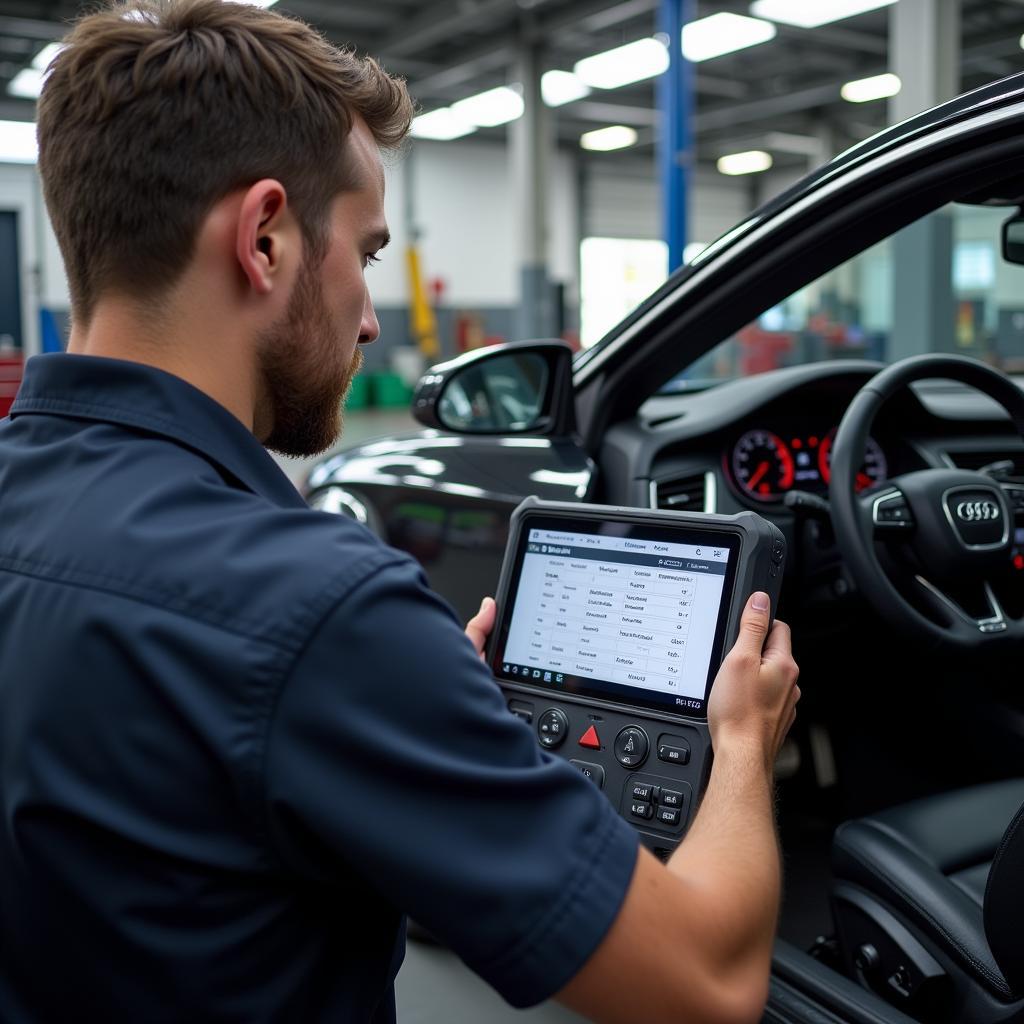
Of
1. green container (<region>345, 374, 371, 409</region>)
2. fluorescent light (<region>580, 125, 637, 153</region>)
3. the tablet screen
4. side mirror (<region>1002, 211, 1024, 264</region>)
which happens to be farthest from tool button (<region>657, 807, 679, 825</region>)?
fluorescent light (<region>580, 125, 637, 153</region>)

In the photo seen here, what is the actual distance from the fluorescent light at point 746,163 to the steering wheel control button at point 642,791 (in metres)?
20.5

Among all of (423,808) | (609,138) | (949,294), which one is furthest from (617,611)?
(609,138)

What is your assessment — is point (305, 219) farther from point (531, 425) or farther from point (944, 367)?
point (944, 367)

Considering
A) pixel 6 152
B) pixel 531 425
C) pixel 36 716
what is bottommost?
pixel 36 716

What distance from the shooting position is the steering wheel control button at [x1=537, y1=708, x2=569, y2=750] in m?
1.33

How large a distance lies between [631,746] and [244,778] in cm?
59

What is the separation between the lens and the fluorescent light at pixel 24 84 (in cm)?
1403

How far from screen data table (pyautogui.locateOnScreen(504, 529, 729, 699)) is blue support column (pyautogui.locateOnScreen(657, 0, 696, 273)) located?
8254mm

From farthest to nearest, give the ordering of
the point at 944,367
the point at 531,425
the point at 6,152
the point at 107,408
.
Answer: the point at 6,152 → the point at 531,425 → the point at 944,367 → the point at 107,408

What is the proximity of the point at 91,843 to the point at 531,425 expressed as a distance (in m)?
1.39

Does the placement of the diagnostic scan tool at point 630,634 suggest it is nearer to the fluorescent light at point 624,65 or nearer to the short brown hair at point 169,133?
the short brown hair at point 169,133

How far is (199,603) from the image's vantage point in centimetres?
78

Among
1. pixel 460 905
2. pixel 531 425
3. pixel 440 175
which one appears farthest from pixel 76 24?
pixel 440 175

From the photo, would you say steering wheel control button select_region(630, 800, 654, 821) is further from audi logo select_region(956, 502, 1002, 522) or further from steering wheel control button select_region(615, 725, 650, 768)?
audi logo select_region(956, 502, 1002, 522)
